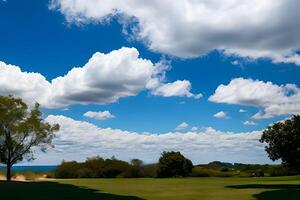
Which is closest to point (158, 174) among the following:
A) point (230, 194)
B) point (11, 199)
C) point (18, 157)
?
point (18, 157)

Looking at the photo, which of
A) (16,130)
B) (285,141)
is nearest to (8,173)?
(16,130)

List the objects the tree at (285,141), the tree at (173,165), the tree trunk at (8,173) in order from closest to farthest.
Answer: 1. the tree at (285,141)
2. the tree trunk at (8,173)
3. the tree at (173,165)

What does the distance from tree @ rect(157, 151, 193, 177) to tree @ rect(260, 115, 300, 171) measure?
3044cm

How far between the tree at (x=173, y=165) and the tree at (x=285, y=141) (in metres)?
30.4

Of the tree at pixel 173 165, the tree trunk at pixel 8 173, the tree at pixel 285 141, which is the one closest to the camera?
the tree at pixel 285 141

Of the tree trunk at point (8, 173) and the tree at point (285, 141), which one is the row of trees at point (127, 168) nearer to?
the tree trunk at point (8, 173)

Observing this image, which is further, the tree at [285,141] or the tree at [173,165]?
the tree at [173,165]

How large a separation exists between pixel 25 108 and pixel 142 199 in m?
42.8

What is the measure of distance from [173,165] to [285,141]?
34336mm

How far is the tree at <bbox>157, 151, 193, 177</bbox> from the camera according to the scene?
91.6 metres

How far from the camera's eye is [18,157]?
79312 mm

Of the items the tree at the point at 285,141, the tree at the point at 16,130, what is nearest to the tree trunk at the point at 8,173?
the tree at the point at 16,130

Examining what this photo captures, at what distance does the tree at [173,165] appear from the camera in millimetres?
91562

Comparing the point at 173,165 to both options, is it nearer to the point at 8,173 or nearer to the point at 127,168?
the point at 127,168
